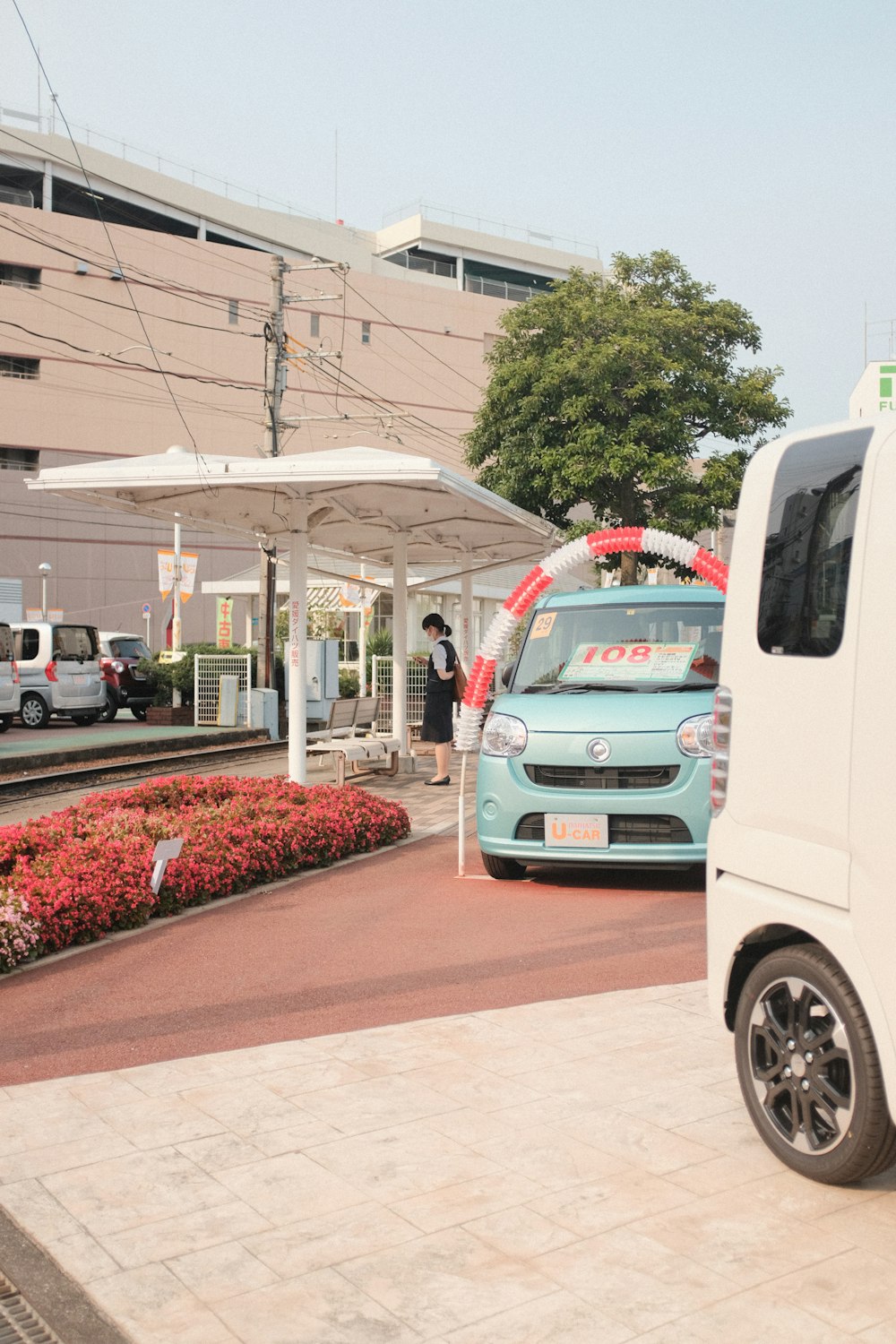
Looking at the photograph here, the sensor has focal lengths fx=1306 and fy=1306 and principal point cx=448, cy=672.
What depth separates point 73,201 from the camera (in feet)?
180

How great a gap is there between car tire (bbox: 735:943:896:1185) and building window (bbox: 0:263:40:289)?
51.4 m

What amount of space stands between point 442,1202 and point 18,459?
5167 centimetres

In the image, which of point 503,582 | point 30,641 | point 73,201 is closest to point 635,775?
point 30,641

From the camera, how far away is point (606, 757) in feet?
26.2

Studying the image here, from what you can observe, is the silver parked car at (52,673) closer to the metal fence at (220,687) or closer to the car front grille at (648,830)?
the metal fence at (220,687)

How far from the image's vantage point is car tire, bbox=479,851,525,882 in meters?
8.70

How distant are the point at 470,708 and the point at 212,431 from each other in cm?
4879

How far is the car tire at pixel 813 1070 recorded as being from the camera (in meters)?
3.37

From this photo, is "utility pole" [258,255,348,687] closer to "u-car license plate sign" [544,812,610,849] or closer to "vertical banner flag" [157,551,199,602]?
"vertical banner flag" [157,551,199,602]

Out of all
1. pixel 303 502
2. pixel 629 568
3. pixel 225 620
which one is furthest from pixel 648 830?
pixel 225 620

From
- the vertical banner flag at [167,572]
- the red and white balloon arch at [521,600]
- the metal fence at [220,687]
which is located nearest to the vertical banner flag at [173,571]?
the vertical banner flag at [167,572]

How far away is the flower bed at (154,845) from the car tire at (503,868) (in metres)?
1.31

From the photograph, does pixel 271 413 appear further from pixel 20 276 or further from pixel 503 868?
pixel 20 276

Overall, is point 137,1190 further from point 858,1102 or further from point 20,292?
point 20,292
